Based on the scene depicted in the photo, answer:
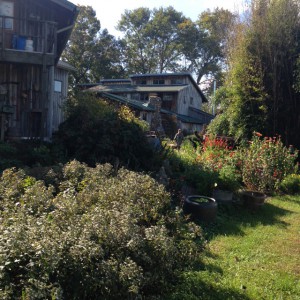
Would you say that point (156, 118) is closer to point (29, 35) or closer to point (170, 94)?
point (170, 94)

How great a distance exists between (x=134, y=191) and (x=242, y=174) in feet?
18.5

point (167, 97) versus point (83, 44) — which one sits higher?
point (83, 44)

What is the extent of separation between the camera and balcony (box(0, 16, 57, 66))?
413 inches

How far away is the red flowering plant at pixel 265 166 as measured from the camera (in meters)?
9.00

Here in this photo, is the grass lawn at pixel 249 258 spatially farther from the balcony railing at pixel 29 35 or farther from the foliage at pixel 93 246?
the balcony railing at pixel 29 35

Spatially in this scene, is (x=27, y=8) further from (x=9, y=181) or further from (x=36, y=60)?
(x=9, y=181)

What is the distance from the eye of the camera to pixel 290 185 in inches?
385

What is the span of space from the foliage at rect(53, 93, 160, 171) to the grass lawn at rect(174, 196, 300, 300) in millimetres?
2525

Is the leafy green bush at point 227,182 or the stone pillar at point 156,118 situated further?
the stone pillar at point 156,118

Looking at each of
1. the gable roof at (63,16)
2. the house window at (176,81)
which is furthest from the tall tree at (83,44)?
the gable roof at (63,16)

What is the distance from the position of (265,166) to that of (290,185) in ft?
4.22

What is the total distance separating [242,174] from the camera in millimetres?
9258

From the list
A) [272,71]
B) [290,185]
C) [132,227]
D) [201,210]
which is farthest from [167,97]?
[132,227]

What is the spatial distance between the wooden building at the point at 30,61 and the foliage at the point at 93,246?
7.37 m
